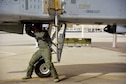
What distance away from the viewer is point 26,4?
28.8ft

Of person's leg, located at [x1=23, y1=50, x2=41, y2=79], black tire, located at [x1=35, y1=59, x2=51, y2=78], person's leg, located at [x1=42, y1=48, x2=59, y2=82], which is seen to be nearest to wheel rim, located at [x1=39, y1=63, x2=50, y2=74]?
black tire, located at [x1=35, y1=59, x2=51, y2=78]

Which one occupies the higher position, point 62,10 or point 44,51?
point 62,10

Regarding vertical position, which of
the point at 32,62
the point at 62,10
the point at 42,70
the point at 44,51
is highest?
the point at 62,10

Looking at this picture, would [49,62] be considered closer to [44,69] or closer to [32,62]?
[32,62]

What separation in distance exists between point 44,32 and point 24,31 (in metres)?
1.03

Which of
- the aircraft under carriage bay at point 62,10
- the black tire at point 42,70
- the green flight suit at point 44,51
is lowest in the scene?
the black tire at point 42,70

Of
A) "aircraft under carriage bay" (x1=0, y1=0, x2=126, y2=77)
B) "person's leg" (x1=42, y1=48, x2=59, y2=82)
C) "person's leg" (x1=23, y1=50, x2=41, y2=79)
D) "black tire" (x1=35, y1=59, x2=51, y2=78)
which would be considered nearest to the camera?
"aircraft under carriage bay" (x1=0, y1=0, x2=126, y2=77)

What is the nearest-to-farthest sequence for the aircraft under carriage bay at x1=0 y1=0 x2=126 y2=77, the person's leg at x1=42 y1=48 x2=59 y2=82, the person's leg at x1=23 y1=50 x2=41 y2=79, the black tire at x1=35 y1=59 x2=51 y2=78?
the aircraft under carriage bay at x1=0 y1=0 x2=126 y2=77 → the person's leg at x1=42 y1=48 x2=59 y2=82 → the person's leg at x1=23 y1=50 x2=41 y2=79 → the black tire at x1=35 y1=59 x2=51 y2=78

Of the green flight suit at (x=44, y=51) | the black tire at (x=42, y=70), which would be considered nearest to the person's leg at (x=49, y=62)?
the green flight suit at (x=44, y=51)

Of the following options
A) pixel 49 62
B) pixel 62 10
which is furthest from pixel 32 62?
pixel 62 10

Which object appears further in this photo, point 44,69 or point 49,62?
point 44,69

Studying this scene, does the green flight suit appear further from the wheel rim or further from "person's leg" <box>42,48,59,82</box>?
the wheel rim

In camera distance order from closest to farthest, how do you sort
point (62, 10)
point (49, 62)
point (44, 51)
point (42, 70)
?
point (62, 10) → point (49, 62) → point (44, 51) → point (42, 70)

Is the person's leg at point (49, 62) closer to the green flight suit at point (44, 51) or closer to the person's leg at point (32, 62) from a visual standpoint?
the green flight suit at point (44, 51)
